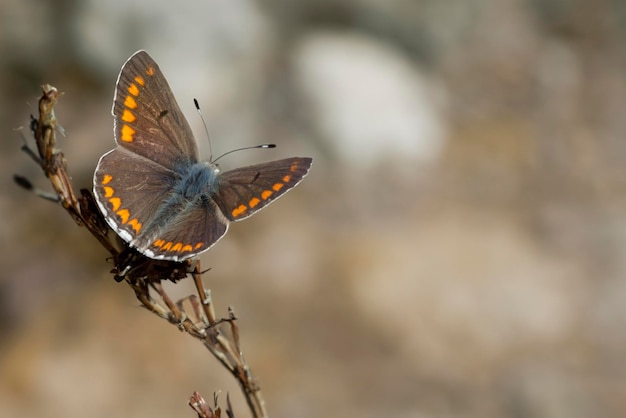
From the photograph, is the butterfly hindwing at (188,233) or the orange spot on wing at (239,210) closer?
the butterfly hindwing at (188,233)

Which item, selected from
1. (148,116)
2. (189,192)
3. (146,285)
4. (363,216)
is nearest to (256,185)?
(189,192)

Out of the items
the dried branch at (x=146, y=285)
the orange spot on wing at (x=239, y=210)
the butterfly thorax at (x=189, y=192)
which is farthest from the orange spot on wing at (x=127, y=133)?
the dried branch at (x=146, y=285)

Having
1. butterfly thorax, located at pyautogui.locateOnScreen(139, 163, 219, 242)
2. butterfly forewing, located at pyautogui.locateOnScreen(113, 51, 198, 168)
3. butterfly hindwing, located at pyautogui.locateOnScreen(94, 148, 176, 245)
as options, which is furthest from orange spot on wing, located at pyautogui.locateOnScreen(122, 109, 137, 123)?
butterfly thorax, located at pyautogui.locateOnScreen(139, 163, 219, 242)

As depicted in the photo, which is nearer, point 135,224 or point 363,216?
point 135,224

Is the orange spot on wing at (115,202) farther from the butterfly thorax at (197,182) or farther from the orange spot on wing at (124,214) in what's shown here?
the butterfly thorax at (197,182)

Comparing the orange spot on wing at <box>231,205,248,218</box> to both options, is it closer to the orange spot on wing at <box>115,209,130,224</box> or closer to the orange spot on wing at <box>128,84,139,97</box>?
the orange spot on wing at <box>115,209,130,224</box>

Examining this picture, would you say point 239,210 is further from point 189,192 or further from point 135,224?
point 135,224
